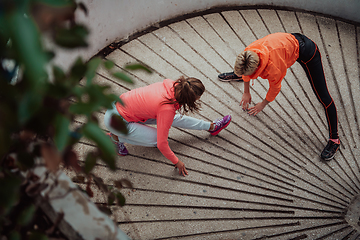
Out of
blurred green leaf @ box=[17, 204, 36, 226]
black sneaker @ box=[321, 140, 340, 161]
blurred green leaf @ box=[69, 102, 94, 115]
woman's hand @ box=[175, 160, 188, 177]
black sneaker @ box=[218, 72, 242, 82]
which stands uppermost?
black sneaker @ box=[218, 72, 242, 82]

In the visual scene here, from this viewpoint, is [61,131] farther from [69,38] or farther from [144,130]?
[144,130]

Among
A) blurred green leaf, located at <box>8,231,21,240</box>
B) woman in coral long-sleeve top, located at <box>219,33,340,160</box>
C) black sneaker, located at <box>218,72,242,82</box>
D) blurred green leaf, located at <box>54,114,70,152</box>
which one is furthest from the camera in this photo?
black sneaker, located at <box>218,72,242,82</box>

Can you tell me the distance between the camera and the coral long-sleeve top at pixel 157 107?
5.32 feet

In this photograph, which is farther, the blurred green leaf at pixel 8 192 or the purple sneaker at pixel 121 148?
the purple sneaker at pixel 121 148

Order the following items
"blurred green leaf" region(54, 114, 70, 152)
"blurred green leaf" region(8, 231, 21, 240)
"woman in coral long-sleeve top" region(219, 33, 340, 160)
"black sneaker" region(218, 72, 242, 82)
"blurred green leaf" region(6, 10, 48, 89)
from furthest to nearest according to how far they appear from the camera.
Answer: "black sneaker" region(218, 72, 242, 82)
"woman in coral long-sleeve top" region(219, 33, 340, 160)
"blurred green leaf" region(8, 231, 21, 240)
"blurred green leaf" region(54, 114, 70, 152)
"blurred green leaf" region(6, 10, 48, 89)

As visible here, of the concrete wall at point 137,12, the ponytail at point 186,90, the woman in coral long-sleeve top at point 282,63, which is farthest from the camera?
the concrete wall at point 137,12

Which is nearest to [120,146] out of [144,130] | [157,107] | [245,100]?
[144,130]

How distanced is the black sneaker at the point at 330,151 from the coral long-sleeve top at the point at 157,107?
125cm

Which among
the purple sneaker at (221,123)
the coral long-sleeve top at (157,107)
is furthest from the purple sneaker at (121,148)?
the purple sneaker at (221,123)

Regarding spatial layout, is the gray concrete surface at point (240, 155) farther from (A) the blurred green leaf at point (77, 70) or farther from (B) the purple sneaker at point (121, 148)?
(A) the blurred green leaf at point (77, 70)

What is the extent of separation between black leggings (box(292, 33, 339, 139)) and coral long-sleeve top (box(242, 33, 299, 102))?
7 centimetres

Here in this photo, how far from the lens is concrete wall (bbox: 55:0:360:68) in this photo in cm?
226

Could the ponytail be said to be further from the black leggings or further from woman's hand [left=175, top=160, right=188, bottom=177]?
the black leggings

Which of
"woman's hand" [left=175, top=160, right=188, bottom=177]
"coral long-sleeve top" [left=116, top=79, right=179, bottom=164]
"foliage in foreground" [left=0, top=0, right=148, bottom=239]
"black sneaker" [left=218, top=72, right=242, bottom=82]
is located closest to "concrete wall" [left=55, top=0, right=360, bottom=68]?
"coral long-sleeve top" [left=116, top=79, right=179, bottom=164]
